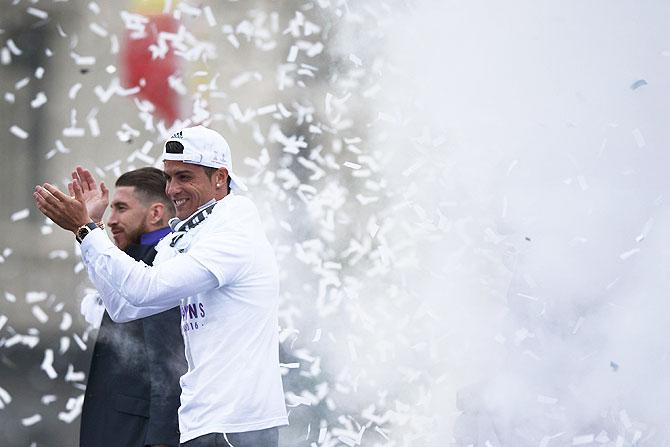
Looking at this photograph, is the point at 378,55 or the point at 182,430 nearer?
the point at 182,430

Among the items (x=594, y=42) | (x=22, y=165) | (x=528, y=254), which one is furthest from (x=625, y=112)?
(x=22, y=165)

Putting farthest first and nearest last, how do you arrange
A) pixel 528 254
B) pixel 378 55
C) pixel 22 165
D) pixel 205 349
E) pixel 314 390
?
1. pixel 22 165
2. pixel 314 390
3. pixel 378 55
4. pixel 528 254
5. pixel 205 349

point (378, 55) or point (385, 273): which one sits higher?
point (378, 55)

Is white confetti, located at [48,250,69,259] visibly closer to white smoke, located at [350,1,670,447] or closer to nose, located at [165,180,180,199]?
white smoke, located at [350,1,670,447]

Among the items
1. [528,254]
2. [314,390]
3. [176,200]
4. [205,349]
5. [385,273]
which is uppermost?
[176,200]

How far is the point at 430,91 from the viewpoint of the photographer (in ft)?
18.0

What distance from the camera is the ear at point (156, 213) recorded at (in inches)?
179

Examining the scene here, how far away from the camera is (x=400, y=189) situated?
6.07 meters

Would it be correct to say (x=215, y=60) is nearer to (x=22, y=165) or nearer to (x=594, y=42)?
(x=22, y=165)

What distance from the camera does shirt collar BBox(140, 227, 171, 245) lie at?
4473 millimetres

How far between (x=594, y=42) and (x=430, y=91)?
87cm

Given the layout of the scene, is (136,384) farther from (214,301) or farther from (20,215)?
(20,215)

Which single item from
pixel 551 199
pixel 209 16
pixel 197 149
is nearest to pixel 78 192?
pixel 197 149

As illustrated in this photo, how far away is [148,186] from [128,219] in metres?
0.15
